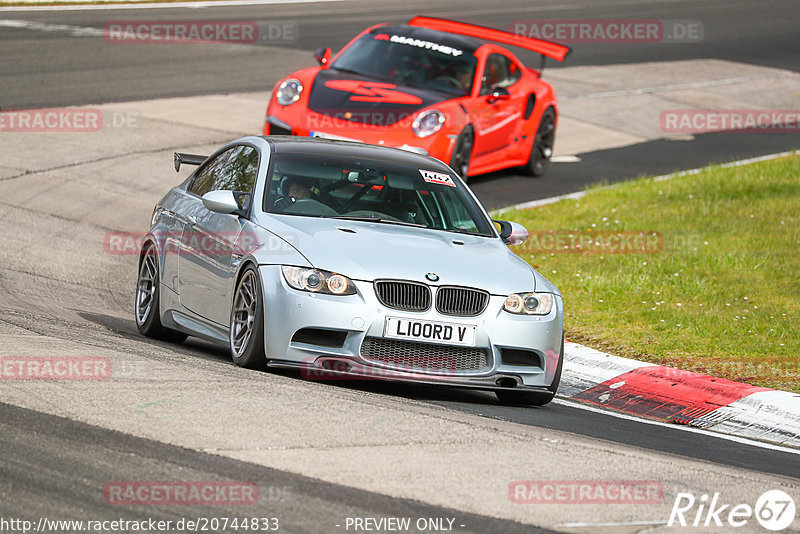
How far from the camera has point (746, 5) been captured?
4031cm

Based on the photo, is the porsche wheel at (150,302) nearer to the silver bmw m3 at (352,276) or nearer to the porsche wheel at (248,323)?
the silver bmw m3 at (352,276)

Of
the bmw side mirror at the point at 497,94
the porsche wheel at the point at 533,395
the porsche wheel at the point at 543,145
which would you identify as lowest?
the porsche wheel at the point at 543,145

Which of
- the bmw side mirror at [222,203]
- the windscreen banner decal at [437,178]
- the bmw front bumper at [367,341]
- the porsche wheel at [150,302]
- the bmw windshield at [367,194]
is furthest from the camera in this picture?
the porsche wheel at [150,302]

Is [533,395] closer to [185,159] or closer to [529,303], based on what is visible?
[529,303]

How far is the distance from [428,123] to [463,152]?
2.55 feet

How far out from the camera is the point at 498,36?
671 inches

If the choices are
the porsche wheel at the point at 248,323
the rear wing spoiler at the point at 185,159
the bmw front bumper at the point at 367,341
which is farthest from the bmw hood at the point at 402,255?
the rear wing spoiler at the point at 185,159

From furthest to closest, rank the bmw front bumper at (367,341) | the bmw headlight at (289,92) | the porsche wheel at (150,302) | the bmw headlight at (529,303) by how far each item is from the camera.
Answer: the bmw headlight at (289,92)
the porsche wheel at (150,302)
the bmw headlight at (529,303)
the bmw front bumper at (367,341)

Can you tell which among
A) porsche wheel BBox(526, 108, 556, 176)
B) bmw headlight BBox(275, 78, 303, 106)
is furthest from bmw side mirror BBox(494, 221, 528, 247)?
porsche wheel BBox(526, 108, 556, 176)

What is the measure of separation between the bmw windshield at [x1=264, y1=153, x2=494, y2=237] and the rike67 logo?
11.3 feet

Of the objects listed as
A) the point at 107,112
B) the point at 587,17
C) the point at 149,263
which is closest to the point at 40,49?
the point at 107,112

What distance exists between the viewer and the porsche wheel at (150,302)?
9.41 m

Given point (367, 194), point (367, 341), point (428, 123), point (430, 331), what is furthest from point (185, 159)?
point (428, 123)

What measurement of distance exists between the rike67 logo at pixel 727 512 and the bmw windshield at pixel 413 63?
35.0 ft
